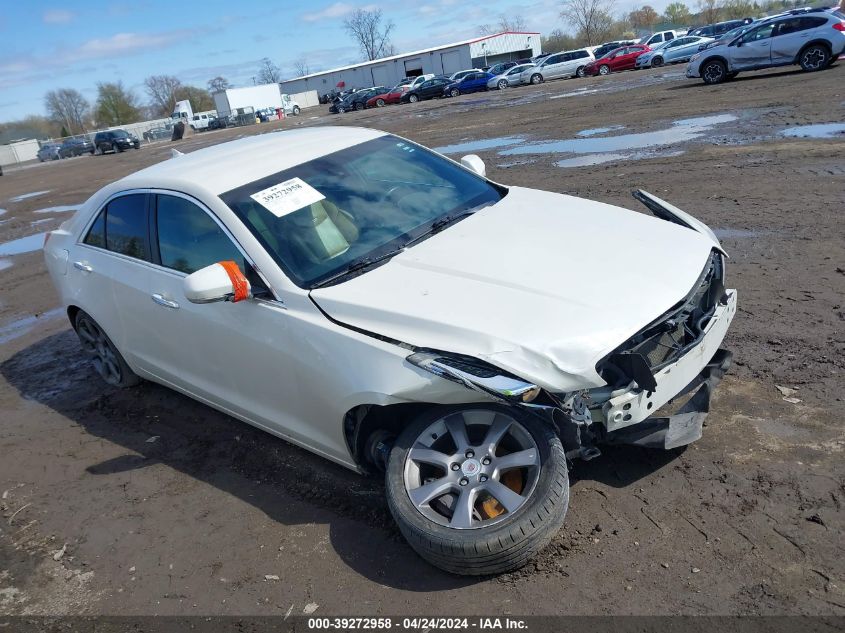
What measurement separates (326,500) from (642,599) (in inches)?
67.3

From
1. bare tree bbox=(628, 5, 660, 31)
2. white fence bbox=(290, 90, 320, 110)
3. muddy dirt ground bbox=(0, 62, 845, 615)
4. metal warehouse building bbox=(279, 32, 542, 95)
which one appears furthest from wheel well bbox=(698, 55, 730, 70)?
bare tree bbox=(628, 5, 660, 31)

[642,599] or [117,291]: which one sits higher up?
[117,291]

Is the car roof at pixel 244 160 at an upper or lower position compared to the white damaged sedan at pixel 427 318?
upper

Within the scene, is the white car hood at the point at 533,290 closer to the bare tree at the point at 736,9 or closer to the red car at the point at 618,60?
the red car at the point at 618,60

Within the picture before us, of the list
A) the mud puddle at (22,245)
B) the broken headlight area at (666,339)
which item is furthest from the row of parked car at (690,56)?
the broken headlight area at (666,339)

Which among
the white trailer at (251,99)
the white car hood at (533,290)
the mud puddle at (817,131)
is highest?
the white trailer at (251,99)

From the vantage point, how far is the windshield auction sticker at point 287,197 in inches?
151

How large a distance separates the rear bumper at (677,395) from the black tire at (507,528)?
0.30 meters

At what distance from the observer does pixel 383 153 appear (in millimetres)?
4645

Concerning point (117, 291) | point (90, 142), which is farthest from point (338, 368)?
point (90, 142)

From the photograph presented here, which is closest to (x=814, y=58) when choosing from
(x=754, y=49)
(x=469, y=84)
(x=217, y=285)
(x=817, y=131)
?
(x=754, y=49)

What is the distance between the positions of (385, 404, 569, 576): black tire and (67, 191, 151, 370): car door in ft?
8.17

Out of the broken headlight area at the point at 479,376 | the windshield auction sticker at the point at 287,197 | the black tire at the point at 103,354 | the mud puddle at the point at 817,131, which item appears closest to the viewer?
the broken headlight area at the point at 479,376

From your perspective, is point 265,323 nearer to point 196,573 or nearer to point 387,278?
point 387,278
